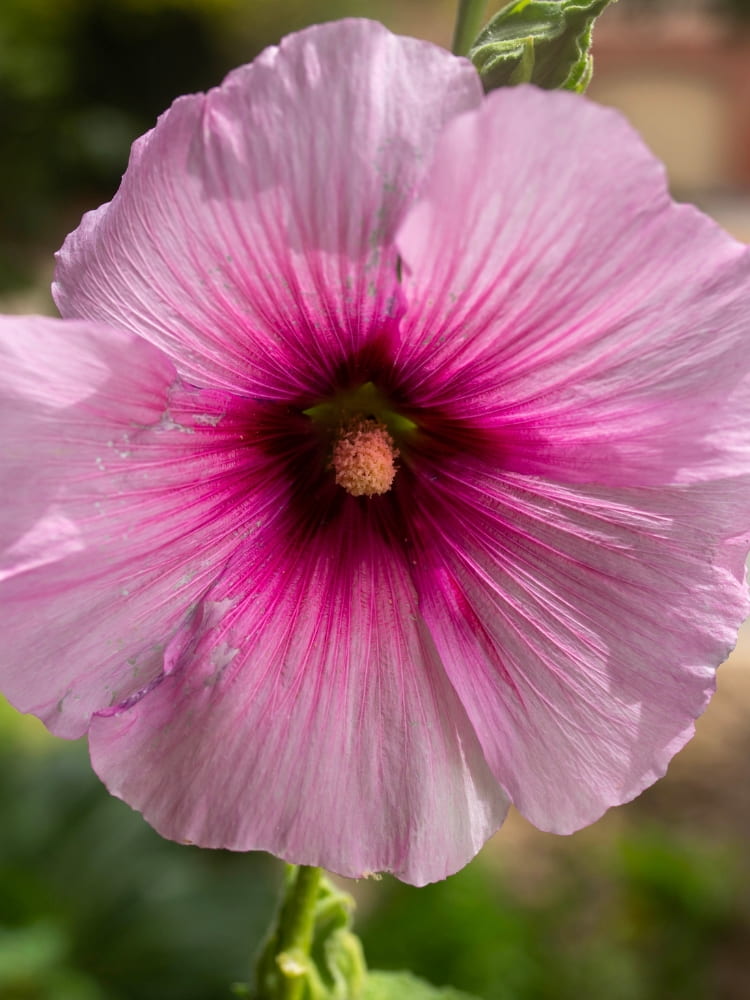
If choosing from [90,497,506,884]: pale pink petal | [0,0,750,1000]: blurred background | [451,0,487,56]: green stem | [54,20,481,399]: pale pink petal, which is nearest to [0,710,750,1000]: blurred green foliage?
[0,0,750,1000]: blurred background

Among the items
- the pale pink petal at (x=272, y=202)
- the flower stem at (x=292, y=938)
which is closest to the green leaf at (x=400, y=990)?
the flower stem at (x=292, y=938)

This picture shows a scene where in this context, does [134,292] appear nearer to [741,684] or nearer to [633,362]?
[633,362]

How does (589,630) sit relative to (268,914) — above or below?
above

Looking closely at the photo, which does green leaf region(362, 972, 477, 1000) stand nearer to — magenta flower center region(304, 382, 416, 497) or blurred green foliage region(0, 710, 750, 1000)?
magenta flower center region(304, 382, 416, 497)

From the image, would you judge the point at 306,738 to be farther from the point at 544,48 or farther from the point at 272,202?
the point at 544,48

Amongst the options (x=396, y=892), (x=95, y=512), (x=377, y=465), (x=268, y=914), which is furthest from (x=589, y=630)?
(x=396, y=892)

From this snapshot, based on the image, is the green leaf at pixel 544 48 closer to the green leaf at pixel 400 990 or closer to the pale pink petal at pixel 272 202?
the pale pink petal at pixel 272 202

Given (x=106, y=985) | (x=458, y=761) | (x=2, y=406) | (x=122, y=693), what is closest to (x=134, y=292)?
(x=2, y=406)
